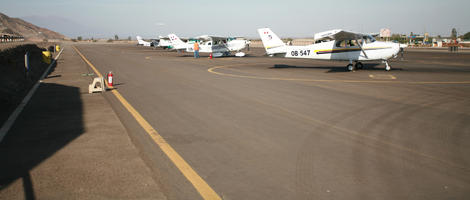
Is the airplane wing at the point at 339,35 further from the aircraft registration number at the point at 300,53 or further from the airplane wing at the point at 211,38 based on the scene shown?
the airplane wing at the point at 211,38

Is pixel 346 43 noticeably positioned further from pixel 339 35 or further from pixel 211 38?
pixel 211 38

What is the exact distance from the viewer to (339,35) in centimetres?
1906

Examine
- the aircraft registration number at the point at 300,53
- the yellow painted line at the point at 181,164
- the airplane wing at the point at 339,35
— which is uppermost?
Answer: the airplane wing at the point at 339,35

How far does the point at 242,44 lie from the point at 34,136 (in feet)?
105

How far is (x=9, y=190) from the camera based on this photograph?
4039mm

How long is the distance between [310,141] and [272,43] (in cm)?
1705

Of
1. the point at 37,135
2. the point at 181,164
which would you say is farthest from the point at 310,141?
the point at 37,135

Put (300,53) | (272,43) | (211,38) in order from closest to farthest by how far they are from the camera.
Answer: (300,53) → (272,43) → (211,38)

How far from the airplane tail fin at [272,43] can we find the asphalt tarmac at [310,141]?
11.0 metres

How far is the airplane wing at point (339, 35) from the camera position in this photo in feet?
58.2

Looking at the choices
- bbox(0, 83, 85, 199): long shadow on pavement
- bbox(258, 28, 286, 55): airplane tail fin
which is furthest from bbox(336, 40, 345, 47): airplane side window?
bbox(0, 83, 85, 199): long shadow on pavement

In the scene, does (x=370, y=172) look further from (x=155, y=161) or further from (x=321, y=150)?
(x=155, y=161)

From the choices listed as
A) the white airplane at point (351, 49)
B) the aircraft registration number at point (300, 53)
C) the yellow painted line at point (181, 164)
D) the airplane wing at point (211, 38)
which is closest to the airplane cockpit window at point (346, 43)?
the white airplane at point (351, 49)

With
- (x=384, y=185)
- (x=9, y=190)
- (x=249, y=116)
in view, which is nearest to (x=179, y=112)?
(x=249, y=116)
